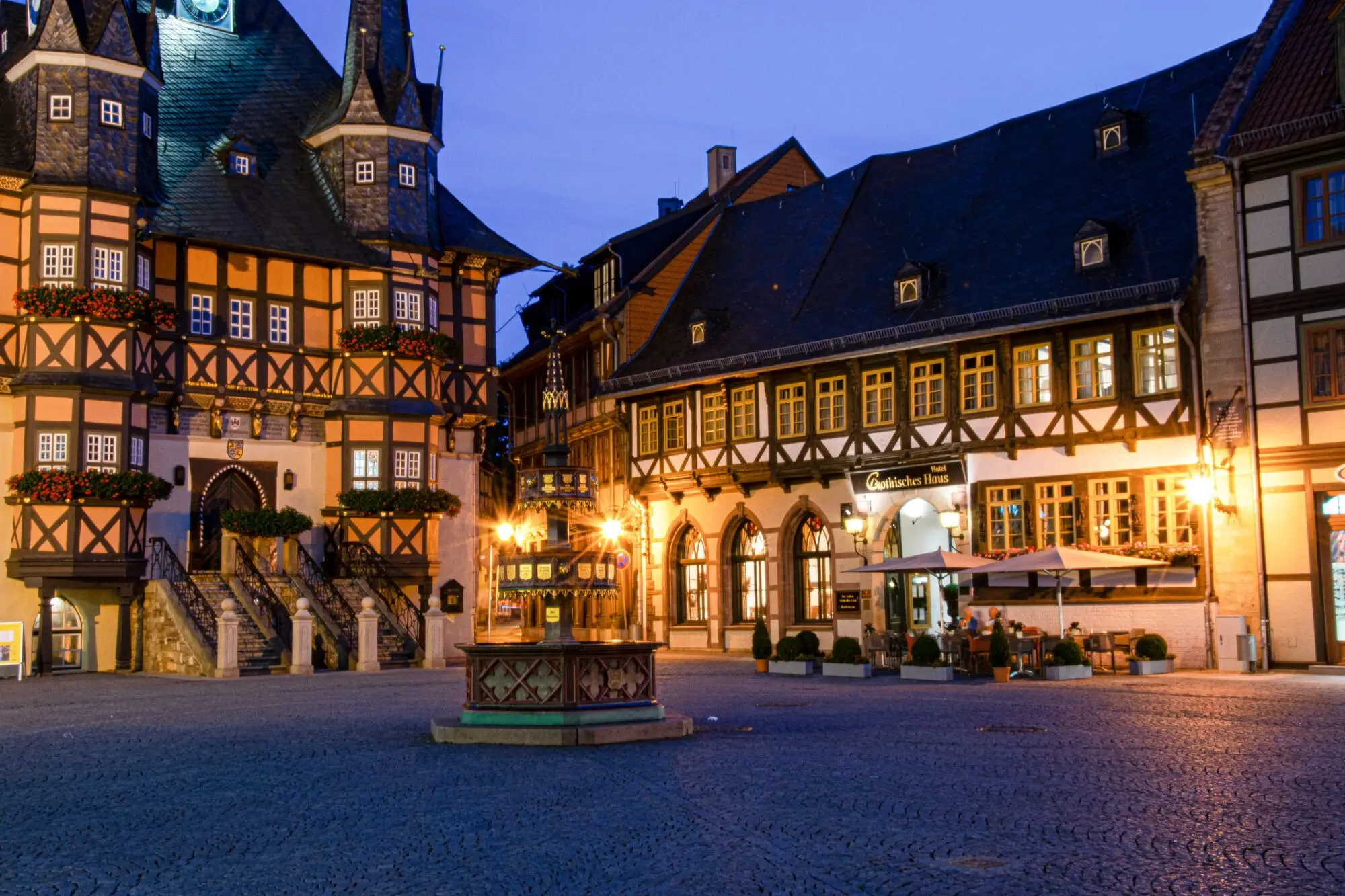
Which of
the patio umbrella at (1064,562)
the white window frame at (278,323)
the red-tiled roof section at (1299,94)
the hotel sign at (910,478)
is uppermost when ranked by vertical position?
the red-tiled roof section at (1299,94)

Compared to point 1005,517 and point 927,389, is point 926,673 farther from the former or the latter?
point 927,389

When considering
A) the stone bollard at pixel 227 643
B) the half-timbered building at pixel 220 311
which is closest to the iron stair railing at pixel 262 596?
the half-timbered building at pixel 220 311

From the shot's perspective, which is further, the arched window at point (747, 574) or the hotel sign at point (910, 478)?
the arched window at point (747, 574)

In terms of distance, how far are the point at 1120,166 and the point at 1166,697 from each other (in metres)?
15.0

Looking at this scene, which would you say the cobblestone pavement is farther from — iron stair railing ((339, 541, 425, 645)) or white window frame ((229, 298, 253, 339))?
white window frame ((229, 298, 253, 339))

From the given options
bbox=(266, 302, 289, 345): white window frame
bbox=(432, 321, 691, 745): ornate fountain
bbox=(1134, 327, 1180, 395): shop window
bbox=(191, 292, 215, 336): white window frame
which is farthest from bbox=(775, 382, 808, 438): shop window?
bbox=(432, 321, 691, 745): ornate fountain

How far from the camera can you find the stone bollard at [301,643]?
94.5ft

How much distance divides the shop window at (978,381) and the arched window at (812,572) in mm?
5121

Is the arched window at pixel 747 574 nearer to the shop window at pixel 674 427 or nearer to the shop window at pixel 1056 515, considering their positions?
the shop window at pixel 674 427

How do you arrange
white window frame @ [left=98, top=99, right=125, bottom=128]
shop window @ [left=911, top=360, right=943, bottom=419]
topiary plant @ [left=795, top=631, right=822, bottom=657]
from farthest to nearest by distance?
white window frame @ [left=98, top=99, right=125, bottom=128] < shop window @ [left=911, top=360, right=943, bottom=419] < topiary plant @ [left=795, top=631, right=822, bottom=657]

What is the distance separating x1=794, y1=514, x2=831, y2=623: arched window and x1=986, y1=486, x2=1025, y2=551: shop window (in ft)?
16.8

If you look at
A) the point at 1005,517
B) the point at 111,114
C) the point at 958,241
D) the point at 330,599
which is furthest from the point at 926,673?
the point at 111,114

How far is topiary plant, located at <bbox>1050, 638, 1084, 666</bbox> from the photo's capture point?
80.4 ft

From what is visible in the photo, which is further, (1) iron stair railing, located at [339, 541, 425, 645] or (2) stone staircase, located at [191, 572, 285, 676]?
(1) iron stair railing, located at [339, 541, 425, 645]
